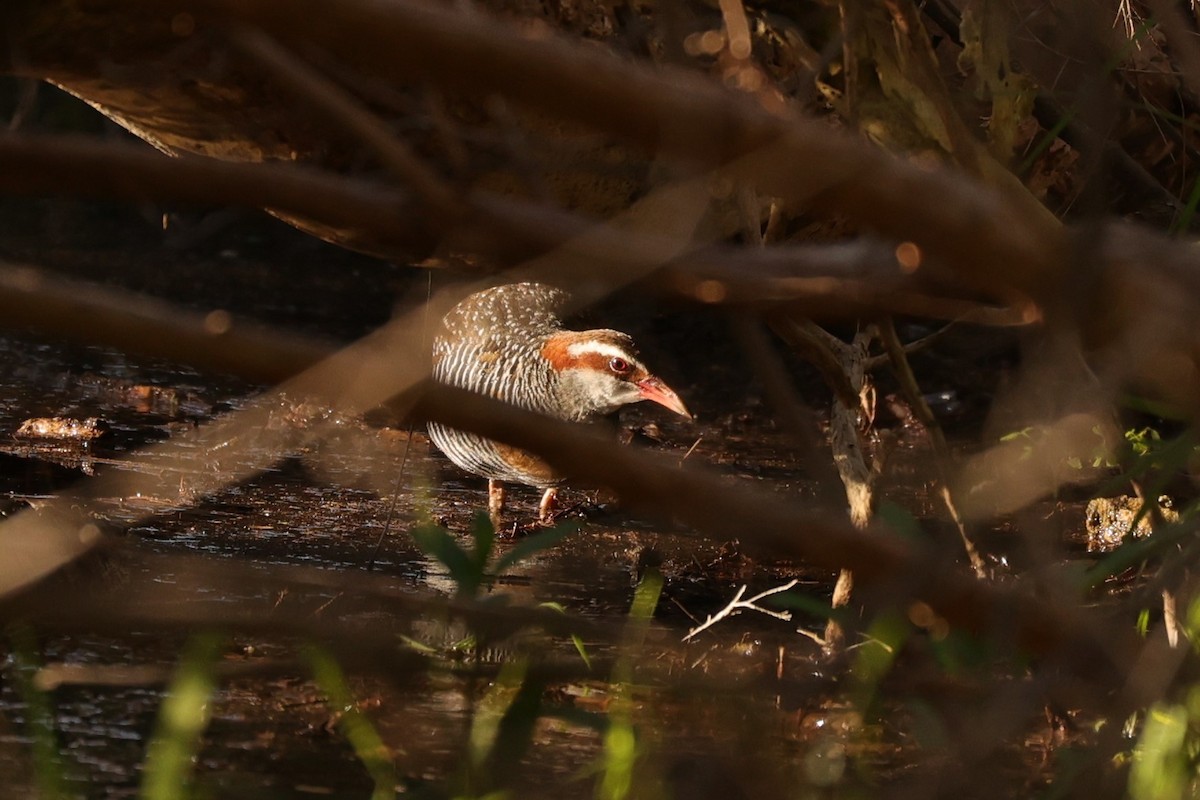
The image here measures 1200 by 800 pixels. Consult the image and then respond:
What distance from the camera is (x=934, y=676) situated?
1.59 metres

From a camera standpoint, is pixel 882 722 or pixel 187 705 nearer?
pixel 187 705

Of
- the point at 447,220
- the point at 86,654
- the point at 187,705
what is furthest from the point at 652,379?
the point at 447,220

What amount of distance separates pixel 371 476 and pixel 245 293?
10.1 feet

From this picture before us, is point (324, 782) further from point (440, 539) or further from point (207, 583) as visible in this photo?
point (207, 583)

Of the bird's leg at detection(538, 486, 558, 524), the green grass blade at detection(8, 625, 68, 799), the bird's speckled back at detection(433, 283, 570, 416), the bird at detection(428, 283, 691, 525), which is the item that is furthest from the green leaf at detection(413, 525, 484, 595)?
the bird's speckled back at detection(433, 283, 570, 416)

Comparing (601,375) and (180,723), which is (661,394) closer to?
(601,375)

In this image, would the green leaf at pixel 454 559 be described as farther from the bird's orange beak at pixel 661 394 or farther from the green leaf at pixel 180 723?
the bird's orange beak at pixel 661 394

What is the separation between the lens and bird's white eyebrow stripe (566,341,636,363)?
6.04m

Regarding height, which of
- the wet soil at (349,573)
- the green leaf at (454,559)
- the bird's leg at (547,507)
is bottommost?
the bird's leg at (547,507)

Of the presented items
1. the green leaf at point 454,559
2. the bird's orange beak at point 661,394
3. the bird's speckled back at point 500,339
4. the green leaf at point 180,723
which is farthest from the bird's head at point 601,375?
the green leaf at point 180,723

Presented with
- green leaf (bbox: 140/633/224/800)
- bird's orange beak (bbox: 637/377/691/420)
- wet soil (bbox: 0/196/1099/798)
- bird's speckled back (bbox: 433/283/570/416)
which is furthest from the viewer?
bird's speckled back (bbox: 433/283/570/416)

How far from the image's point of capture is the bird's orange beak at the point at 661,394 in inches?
236

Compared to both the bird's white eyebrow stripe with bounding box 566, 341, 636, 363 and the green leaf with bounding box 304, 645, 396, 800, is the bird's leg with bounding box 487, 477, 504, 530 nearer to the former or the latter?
the bird's white eyebrow stripe with bounding box 566, 341, 636, 363

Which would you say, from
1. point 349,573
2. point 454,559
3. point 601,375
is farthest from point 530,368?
point 454,559
